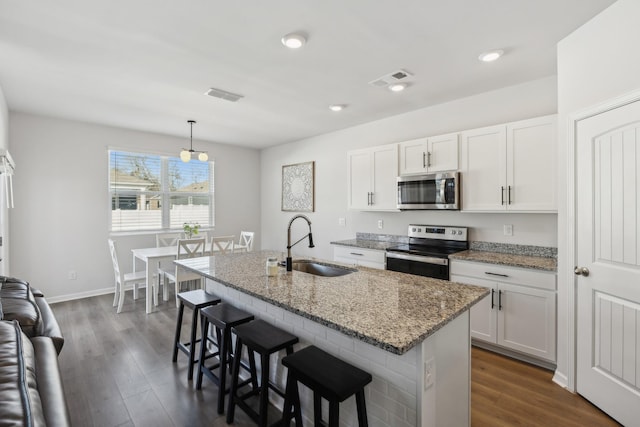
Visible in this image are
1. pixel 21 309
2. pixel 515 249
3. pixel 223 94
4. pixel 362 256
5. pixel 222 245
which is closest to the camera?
pixel 21 309

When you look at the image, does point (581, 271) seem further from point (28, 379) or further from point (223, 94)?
point (223, 94)

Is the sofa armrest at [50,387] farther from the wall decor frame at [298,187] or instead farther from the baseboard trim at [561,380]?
the wall decor frame at [298,187]

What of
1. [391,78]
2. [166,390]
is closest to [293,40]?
[391,78]

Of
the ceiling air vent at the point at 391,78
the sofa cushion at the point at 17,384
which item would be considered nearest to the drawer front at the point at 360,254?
the ceiling air vent at the point at 391,78

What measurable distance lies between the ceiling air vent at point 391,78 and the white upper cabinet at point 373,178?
35.3 inches

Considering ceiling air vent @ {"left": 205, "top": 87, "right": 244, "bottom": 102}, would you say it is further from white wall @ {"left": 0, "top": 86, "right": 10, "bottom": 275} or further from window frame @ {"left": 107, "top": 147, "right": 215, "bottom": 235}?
window frame @ {"left": 107, "top": 147, "right": 215, "bottom": 235}

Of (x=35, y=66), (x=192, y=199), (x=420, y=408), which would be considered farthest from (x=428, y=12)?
(x=192, y=199)

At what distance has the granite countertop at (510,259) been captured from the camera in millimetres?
2545

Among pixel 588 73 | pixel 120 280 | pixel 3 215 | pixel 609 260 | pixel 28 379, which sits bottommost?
pixel 120 280

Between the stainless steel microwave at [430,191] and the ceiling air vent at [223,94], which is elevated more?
the ceiling air vent at [223,94]

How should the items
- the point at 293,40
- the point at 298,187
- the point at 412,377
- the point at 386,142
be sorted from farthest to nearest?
the point at 298,187 < the point at 386,142 < the point at 293,40 < the point at 412,377

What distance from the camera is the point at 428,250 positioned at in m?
3.35

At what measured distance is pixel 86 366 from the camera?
2.59 m

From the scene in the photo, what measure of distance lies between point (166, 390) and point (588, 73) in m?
3.69
